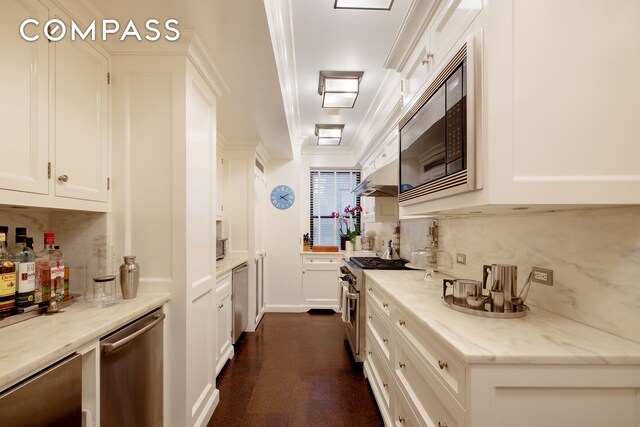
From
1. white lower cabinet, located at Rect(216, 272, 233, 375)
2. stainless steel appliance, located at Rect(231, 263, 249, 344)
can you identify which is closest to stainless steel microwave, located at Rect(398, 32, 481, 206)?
white lower cabinet, located at Rect(216, 272, 233, 375)

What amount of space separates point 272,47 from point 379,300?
5.89 ft

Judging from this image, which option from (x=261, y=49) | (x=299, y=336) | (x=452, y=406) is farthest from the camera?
(x=299, y=336)

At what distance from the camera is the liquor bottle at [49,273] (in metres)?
1.34

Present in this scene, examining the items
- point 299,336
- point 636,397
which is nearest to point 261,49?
point 636,397

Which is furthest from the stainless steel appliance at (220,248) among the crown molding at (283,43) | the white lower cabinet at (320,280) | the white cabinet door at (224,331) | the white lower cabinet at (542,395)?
the white lower cabinet at (542,395)

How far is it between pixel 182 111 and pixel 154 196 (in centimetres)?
50

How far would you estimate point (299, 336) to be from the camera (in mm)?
3516

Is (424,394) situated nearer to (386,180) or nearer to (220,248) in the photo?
(386,180)

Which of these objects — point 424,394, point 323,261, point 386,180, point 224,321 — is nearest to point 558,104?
point 424,394

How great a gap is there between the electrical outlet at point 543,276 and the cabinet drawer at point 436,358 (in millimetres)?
577

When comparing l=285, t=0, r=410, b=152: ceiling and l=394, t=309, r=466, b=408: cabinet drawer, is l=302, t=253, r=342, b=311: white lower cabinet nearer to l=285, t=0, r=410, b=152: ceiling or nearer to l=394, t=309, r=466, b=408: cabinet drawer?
l=285, t=0, r=410, b=152: ceiling

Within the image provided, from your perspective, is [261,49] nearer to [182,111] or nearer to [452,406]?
[182,111]

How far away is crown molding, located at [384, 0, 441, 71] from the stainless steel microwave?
1.33 feet

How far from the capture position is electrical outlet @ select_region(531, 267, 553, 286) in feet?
4.13
